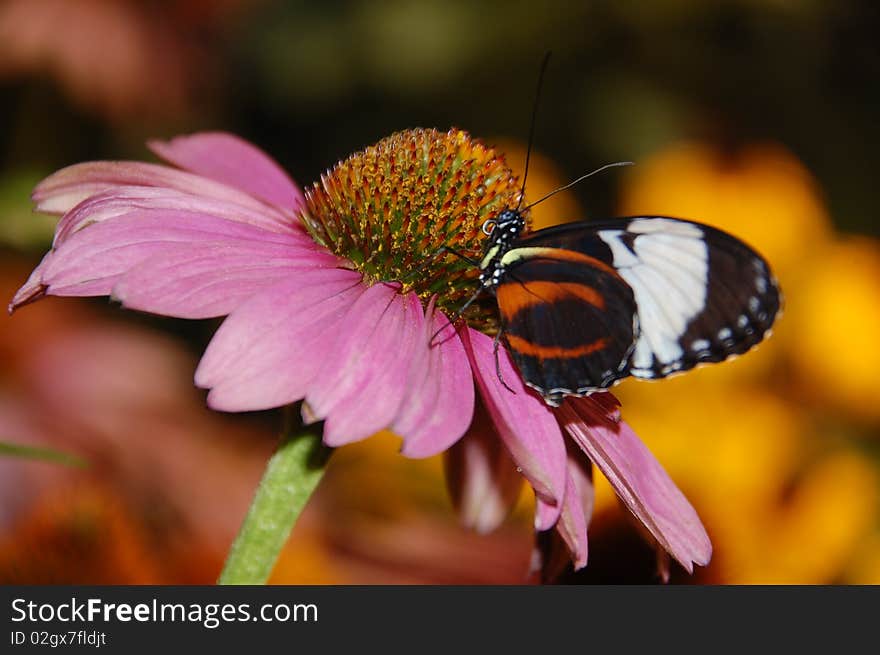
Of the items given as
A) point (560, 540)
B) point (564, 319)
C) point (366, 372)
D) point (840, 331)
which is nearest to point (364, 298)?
point (366, 372)

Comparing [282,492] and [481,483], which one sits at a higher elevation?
[282,492]

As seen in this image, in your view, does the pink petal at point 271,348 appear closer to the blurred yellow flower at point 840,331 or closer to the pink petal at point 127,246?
the pink petal at point 127,246

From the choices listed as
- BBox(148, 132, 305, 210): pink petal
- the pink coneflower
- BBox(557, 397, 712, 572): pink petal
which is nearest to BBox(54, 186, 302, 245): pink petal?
the pink coneflower

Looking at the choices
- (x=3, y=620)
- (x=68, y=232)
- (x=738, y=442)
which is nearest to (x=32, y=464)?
(x=3, y=620)

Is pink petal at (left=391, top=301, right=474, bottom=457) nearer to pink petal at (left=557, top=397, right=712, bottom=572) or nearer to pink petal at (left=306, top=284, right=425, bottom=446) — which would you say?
pink petal at (left=306, top=284, right=425, bottom=446)

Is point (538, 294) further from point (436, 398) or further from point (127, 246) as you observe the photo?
point (127, 246)

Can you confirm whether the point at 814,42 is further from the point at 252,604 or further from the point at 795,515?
the point at 252,604
